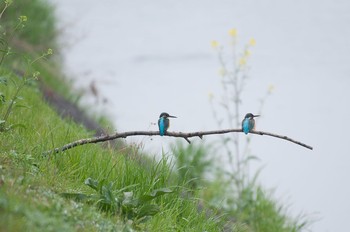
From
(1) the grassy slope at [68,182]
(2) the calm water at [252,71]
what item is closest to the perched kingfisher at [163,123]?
(1) the grassy slope at [68,182]

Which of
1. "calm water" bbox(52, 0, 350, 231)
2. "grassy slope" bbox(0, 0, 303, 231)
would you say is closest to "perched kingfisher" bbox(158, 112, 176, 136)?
"grassy slope" bbox(0, 0, 303, 231)

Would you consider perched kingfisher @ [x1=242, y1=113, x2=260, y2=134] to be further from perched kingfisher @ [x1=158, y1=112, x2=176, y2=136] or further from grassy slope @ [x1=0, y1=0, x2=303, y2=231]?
grassy slope @ [x1=0, y1=0, x2=303, y2=231]

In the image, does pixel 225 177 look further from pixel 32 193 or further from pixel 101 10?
pixel 101 10

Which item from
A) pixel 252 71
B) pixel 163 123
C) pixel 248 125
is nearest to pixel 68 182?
pixel 163 123

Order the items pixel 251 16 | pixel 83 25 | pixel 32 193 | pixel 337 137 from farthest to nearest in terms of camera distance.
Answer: pixel 251 16, pixel 83 25, pixel 337 137, pixel 32 193

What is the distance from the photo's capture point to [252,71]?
1180 centimetres

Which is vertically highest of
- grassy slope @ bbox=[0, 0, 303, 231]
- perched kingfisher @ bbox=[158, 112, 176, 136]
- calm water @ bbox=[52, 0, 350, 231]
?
calm water @ bbox=[52, 0, 350, 231]

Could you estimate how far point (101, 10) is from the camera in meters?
14.6

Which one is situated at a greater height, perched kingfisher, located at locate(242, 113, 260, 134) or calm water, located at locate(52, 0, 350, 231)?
calm water, located at locate(52, 0, 350, 231)

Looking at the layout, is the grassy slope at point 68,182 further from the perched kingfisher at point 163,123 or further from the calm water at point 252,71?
the calm water at point 252,71

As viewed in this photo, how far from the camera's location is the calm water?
937cm

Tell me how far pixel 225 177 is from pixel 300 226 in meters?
1.06

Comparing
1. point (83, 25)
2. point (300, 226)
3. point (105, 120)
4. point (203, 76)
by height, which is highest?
point (83, 25)

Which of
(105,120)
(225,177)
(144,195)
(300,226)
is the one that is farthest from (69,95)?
(144,195)
